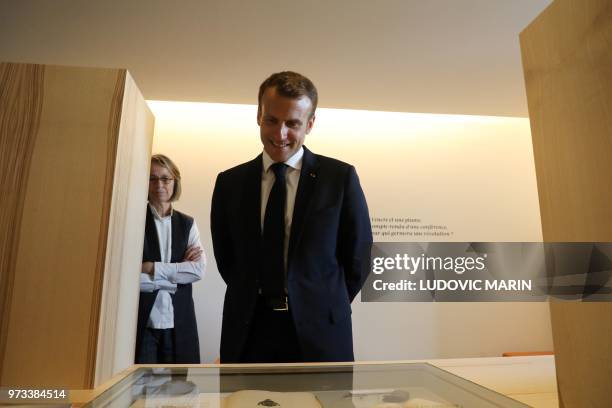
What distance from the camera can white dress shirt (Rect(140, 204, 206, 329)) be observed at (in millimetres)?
2021

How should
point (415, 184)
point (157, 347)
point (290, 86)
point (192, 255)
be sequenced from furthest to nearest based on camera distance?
point (415, 184), point (192, 255), point (157, 347), point (290, 86)

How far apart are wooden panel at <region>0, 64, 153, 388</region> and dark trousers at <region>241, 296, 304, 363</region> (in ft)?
1.29

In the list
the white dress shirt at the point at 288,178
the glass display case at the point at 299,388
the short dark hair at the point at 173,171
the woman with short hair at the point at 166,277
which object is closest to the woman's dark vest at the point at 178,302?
the woman with short hair at the point at 166,277

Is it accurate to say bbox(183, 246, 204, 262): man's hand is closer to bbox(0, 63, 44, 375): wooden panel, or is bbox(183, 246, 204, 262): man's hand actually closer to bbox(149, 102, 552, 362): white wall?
bbox(149, 102, 552, 362): white wall

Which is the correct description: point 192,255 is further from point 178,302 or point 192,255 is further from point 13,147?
point 13,147

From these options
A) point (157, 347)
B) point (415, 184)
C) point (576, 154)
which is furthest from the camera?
point (415, 184)

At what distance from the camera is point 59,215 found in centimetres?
64

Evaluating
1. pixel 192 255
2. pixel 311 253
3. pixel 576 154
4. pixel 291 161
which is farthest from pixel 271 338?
pixel 192 255

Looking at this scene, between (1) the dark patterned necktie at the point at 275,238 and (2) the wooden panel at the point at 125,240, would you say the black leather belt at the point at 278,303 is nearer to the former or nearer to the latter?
(1) the dark patterned necktie at the point at 275,238

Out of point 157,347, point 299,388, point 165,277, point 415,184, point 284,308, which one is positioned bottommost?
point 157,347

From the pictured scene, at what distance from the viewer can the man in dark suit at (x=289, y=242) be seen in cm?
102

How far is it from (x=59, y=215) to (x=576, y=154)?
727 mm

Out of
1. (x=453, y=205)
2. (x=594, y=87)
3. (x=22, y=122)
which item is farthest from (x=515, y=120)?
(x=22, y=122)

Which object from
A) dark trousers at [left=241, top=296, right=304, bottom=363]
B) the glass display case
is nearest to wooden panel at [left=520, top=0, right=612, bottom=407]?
the glass display case
